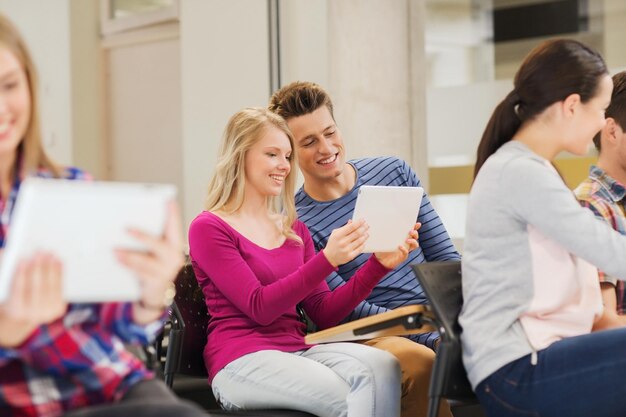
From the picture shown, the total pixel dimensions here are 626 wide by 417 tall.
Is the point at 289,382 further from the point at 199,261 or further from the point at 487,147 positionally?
the point at 487,147

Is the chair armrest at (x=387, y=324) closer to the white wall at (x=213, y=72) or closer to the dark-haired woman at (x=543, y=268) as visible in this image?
the dark-haired woman at (x=543, y=268)

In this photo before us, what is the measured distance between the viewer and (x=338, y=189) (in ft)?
10.6

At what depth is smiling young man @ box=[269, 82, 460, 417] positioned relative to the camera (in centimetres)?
308

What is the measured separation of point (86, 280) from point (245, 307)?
1.21 metres

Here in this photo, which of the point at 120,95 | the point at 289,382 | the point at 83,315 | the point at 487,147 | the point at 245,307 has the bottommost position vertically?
the point at 289,382

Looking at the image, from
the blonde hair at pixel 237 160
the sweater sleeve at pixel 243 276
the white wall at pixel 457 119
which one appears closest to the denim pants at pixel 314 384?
the sweater sleeve at pixel 243 276

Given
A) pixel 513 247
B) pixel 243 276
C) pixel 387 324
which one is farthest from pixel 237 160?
pixel 513 247

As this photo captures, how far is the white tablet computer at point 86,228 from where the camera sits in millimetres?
1344

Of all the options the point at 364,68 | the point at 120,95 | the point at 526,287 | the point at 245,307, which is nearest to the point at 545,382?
the point at 526,287

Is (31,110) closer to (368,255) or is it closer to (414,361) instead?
(414,361)

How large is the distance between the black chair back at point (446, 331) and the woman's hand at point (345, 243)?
0.30m

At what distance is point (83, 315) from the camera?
1.57 meters

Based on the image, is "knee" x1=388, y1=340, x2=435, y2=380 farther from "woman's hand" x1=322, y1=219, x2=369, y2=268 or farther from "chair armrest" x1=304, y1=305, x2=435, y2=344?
"chair armrest" x1=304, y1=305, x2=435, y2=344

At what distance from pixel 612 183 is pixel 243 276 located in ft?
3.66
